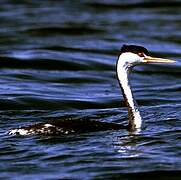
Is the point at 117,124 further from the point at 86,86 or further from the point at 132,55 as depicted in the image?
the point at 86,86

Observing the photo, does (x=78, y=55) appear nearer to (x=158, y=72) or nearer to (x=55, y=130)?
(x=158, y=72)

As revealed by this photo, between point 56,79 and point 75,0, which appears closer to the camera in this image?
point 56,79

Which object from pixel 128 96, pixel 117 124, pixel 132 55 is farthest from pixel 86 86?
pixel 117 124

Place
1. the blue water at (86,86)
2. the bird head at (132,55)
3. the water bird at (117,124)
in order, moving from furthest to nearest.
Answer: the bird head at (132,55)
the water bird at (117,124)
the blue water at (86,86)

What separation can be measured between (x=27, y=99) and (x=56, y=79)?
106 inches

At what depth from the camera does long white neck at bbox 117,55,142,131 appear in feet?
45.8

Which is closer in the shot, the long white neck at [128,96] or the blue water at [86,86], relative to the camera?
the blue water at [86,86]

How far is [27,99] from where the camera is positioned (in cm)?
1717

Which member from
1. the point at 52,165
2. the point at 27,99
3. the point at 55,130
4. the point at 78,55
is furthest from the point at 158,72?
the point at 52,165

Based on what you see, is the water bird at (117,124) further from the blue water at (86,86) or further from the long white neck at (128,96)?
the blue water at (86,86)

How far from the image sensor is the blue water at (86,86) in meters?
12.0

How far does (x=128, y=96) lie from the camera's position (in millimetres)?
14258

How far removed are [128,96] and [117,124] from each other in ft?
1.96

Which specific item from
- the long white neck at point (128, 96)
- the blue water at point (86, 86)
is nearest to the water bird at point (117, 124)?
the long white neck at point (128, 96)
